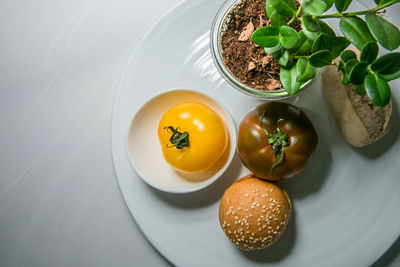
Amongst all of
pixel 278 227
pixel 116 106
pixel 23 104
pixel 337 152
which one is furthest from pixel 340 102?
pixel 23 104

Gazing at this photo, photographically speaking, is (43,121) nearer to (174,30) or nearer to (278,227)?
(174,30)

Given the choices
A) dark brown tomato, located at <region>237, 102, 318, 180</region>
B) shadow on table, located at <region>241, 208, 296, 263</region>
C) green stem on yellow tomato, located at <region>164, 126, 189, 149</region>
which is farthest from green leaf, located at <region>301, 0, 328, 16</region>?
shadow on table, located at <region>241, 208, 296, 263</region>

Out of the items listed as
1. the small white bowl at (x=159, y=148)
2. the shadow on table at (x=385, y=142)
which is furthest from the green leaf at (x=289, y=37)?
the shadow on table at (x=385, y=142)

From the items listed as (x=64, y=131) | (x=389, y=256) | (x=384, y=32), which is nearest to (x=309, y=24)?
(x=384, y=32)

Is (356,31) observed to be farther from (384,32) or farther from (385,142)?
(385,142)

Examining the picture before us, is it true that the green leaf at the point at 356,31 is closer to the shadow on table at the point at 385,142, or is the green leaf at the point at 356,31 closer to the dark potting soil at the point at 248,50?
the dark potting soil at the point at 248,50

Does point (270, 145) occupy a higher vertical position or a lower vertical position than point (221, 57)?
lower
